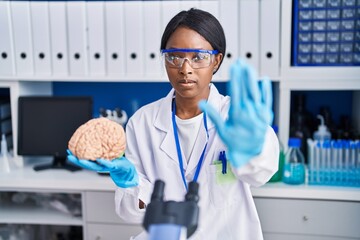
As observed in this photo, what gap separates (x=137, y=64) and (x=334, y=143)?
3.47 ft

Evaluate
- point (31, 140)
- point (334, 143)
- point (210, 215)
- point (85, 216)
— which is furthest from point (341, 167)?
point (31, 140)

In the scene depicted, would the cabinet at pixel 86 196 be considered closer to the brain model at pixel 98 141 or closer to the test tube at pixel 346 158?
the brain model at pixel 98 141

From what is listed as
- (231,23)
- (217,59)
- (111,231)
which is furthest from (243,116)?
(111,231)

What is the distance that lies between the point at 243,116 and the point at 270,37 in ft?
3.97

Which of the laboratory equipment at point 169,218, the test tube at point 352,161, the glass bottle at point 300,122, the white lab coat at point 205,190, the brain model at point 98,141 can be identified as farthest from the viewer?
the glass bottle at point 300,122

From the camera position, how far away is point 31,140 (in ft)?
6.80

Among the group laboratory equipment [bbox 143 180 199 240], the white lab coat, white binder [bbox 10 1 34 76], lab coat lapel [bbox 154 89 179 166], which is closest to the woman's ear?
the white lab coat

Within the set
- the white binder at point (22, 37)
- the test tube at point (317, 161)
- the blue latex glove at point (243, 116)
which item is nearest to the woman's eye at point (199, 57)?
the blue latex glove at point (243, 116)

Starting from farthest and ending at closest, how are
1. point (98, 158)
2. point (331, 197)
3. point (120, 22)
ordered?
point (120, 22) → point (331, 197) → point (98, 158)

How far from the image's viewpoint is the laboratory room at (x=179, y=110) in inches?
49.5

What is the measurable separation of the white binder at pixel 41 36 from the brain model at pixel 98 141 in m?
1.10

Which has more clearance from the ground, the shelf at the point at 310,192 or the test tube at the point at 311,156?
the test tube at the point at 311,156

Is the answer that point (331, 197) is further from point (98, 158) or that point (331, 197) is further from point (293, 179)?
point (98, 158)

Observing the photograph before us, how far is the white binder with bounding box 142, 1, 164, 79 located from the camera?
1873 millimetres
